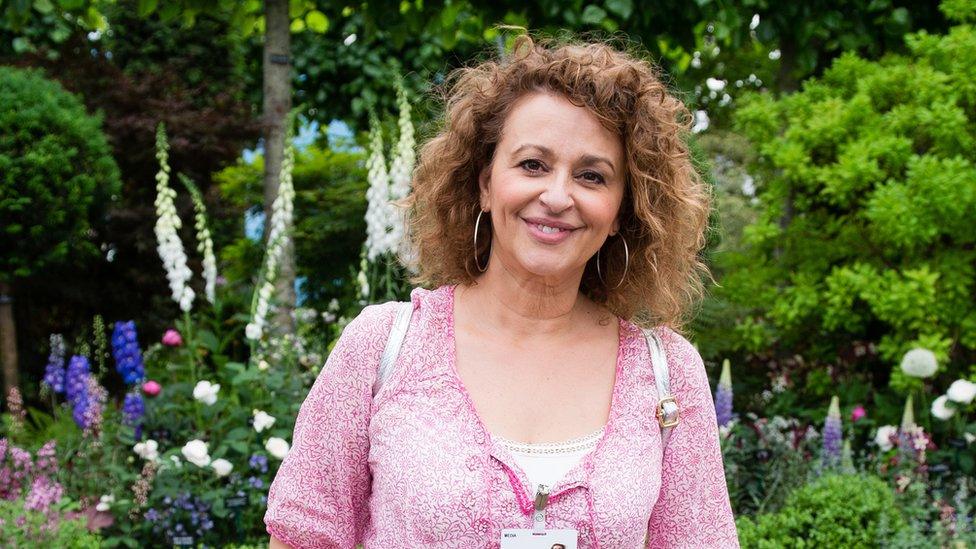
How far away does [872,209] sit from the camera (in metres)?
4.28

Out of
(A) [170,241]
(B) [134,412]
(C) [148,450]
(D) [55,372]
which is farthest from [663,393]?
(D) [55,372]

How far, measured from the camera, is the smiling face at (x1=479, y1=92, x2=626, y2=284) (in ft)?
5.41

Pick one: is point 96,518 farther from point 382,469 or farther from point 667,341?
point 667,341

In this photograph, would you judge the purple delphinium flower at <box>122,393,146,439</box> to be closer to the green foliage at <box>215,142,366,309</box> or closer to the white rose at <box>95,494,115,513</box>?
the white rose at <box>95,494,115,513</box>

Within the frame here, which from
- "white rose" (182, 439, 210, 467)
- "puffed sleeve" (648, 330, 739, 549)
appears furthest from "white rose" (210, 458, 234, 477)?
"puffed sleeve" (648, 330, 739, 549)

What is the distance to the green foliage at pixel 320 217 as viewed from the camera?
718 centimetres

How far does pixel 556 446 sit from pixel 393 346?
→ 33 cm

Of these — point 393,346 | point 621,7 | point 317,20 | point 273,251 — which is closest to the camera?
point 393,346

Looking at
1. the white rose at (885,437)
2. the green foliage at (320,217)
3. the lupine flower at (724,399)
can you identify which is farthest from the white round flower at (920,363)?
the green foliage at (320,217)

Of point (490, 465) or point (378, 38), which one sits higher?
point (378, 38)

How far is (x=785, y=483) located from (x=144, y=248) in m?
3.97

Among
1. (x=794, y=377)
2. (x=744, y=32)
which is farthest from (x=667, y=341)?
(x=744, y=32)

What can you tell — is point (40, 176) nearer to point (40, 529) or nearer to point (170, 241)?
point (170, 241)

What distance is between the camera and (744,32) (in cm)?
A: 539
